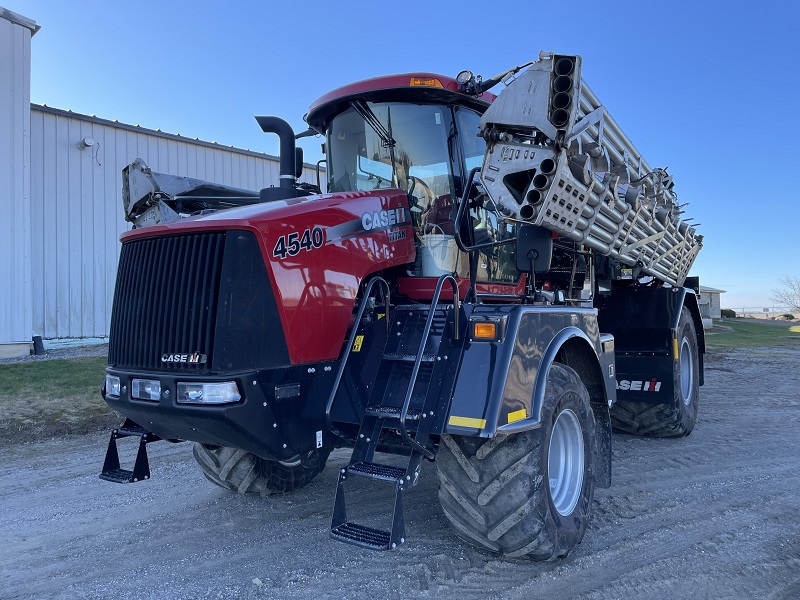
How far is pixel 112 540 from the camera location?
12.8 ft

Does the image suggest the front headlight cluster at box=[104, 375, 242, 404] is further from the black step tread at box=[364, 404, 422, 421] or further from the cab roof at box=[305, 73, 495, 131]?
the cab roof at box=[305, 73, 495, 131]

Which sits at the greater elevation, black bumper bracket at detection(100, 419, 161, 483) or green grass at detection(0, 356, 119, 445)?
black bumper bracket at detection(100, 419, 161, 483)

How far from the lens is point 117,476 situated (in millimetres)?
3576

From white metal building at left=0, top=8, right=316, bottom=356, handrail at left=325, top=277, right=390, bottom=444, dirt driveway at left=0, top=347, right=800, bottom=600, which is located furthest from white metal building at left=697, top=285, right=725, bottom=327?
handrail at left=325, top=277, right=390, bottom=444

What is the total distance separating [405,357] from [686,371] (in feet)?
16.0

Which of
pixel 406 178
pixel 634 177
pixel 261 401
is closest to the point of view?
pixel 261 401

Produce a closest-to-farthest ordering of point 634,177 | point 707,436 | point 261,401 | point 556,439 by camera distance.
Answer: point 261,401 < point 556,439 < point 634,177 < point 707,436

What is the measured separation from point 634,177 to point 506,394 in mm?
3103

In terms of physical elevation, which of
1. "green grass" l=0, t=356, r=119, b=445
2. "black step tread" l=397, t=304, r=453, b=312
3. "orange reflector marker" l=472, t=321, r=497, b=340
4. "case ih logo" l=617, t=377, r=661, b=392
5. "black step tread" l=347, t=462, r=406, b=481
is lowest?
"green grass" l=0, t=356, r=119, b=445

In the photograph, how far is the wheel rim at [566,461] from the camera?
3738mm

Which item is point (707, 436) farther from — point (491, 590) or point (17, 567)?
point (17, 567)

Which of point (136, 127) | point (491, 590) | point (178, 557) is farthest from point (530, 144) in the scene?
point (136, 127)

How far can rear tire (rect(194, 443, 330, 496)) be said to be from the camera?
167 inches

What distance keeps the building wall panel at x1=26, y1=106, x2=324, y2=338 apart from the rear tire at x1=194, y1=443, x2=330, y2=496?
Result: 32.9 feet
